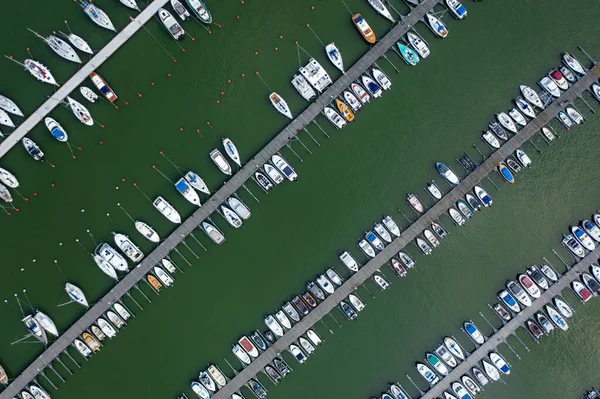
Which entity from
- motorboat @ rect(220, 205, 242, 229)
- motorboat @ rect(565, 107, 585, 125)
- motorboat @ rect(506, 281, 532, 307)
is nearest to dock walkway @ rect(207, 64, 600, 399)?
motorboat @ rect(565, 107, 585, 125)

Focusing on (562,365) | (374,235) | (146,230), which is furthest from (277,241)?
(562,365)

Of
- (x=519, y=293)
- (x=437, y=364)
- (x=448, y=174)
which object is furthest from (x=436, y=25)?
(x=437, y=364)

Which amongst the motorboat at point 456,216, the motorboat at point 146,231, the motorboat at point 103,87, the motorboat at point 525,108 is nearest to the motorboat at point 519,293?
the motorboat at point 456,216

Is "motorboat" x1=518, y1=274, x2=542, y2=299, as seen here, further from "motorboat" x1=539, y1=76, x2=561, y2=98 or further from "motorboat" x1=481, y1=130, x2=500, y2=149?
"motorboat" x1=539, y1=76, x2=561, y2=98

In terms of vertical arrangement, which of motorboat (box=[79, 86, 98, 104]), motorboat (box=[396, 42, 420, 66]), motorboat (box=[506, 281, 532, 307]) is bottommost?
motorboat (box=[79, 86, 98, 104])

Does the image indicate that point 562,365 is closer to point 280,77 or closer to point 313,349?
point 313,349

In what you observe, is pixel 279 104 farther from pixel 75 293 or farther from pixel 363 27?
pixel 75 293
